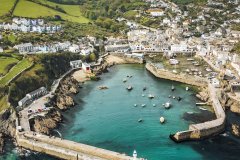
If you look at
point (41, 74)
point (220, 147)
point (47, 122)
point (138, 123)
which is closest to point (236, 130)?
point (220, 147)

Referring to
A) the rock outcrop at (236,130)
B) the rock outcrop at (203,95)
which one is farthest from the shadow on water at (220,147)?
the rock outcrop at (203,95)

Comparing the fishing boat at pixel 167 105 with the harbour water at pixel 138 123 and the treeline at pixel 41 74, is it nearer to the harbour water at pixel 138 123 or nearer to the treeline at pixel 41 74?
the harbour water at pixel 138 123

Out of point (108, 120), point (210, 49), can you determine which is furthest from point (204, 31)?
point (108, 120)

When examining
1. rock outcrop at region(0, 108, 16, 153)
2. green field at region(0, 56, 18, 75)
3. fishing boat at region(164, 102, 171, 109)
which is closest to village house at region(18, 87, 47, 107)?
rock outcrop at region(0, 108, 16, 153)

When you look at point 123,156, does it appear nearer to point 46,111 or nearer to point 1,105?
point 46,111

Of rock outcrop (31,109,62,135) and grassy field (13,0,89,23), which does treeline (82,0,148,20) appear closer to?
grassy field (13,0,89,23)

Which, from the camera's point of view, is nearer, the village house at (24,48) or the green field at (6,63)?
the green field at (6,63)
